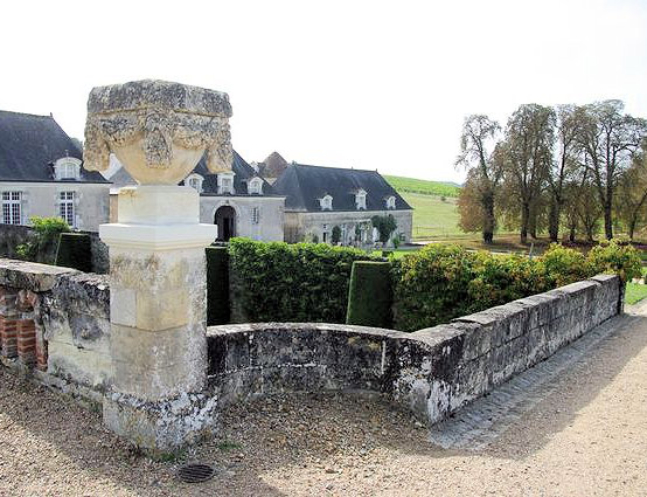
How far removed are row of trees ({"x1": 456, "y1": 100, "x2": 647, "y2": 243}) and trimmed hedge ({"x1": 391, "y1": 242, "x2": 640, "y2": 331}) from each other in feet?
83.2

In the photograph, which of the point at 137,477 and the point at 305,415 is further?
the point at 305,415

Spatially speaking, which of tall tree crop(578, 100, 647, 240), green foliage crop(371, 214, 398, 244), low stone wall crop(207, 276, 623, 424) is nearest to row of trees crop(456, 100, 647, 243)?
tall tree crop(578, 100, 647, 240)

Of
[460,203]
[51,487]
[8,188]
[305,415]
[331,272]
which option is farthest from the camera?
[460,203]

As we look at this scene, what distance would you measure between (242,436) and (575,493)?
215 cm

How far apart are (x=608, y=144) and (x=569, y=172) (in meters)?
2.71

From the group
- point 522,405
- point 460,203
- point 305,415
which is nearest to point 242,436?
point 305,415

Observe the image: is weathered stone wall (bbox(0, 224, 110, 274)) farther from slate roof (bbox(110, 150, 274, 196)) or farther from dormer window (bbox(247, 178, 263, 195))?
dormer window (bbox(247, 178, 263, 195))

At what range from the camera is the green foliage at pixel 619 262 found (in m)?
11.1

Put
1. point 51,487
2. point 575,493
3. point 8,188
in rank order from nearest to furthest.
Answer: point 51,487 → point 575,493 → point 8,188

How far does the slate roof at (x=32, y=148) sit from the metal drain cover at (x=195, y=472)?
2387cm

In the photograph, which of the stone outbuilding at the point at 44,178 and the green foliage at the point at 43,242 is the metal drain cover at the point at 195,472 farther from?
the stone outbuilding at the point at 44,178

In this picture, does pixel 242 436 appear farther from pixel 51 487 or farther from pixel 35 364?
pixel 35 364

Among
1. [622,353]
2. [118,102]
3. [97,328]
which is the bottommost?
[622,353]

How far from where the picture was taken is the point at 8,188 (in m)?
24.0
